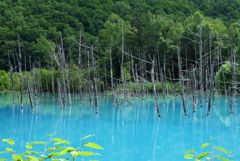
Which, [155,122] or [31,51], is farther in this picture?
[31,51]

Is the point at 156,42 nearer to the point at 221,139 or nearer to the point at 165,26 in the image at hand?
the point at 165,26

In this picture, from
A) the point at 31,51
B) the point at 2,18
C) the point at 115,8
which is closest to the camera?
the point at 31,51

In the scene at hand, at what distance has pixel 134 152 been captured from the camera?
24.6ft

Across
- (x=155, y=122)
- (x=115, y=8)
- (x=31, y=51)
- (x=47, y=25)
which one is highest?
(x=115, y=8)

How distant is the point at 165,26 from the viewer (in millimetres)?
35562

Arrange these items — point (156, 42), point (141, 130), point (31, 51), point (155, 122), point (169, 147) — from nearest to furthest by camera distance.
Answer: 1. point (169, 147)
2. point (141, 130)
3. point (155, 122)
4. point (156, 42)
5. point (31, 51)

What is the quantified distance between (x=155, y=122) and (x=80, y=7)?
5066 cm

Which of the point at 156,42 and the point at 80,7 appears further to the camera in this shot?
the point at 80,7

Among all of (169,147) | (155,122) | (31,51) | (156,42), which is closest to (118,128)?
(155,122)

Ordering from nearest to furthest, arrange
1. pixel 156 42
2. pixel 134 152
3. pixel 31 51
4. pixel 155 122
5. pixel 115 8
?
pixel 134 152 → pixel 155 122 → pixel 156 42 → pixel 31 51 → pixel 115 8

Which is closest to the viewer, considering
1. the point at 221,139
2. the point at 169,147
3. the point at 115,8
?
the point at 169,147

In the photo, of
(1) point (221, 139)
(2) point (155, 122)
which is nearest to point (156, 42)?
(2) point (155, 122)

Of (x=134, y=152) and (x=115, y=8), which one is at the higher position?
(x=115, y=8)

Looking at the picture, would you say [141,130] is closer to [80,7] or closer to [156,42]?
[156,42]
